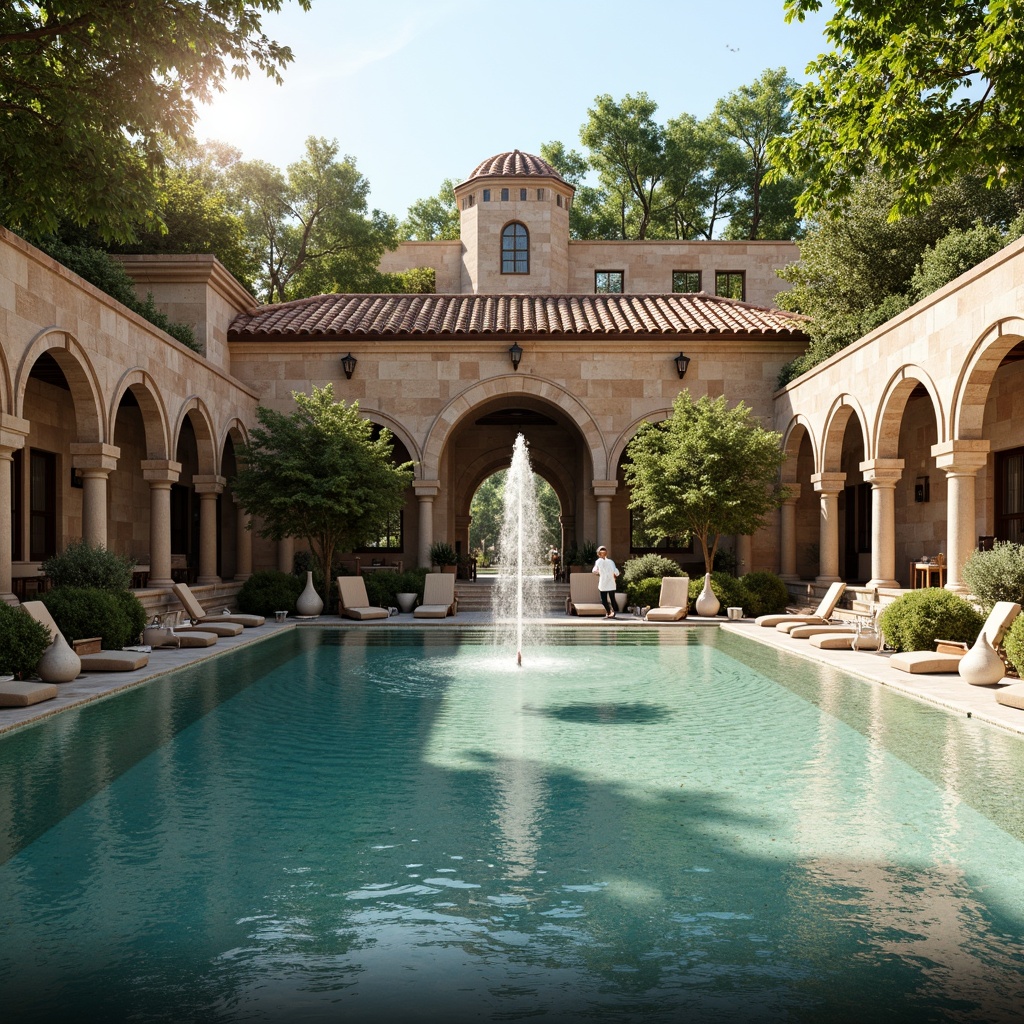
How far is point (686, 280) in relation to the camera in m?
35.3

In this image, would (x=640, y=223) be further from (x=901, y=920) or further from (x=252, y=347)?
(x=901, y=920)

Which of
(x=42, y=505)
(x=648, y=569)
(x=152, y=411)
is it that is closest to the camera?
(x=152, y=411)

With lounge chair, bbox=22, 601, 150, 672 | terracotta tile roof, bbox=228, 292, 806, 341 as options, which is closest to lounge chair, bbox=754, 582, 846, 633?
terracotta tile roof, bbox=228, 292, 806, 341

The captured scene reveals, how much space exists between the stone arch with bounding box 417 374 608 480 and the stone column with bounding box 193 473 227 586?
205 inches

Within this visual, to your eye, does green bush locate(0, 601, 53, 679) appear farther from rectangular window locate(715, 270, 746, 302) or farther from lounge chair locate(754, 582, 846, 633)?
rectangular window locate(715, 270, 746, 302)

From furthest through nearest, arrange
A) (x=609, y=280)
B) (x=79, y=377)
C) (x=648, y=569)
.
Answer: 1. (x=609, y=280)
2. (x=648, y=569)
3. (x=79, y=377)

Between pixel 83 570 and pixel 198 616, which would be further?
pixel 198 616

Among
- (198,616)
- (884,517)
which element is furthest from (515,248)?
(198,616)

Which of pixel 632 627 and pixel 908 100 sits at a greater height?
pixel 908 100

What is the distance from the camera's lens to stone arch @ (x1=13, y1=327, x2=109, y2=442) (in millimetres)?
13000

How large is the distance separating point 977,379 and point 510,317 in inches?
531

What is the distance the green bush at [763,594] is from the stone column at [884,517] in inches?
134

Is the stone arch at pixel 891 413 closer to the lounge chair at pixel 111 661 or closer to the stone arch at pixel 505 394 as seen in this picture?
the stone arch at pixel 505 394

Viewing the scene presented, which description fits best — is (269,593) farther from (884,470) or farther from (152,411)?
(884,470)
